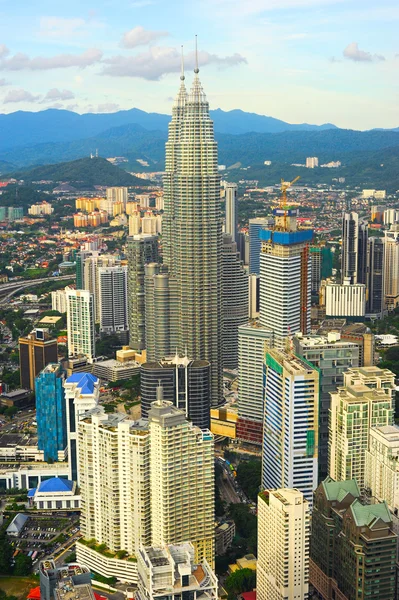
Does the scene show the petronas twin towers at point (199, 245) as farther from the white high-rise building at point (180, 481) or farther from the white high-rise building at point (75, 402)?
the white high-rise building at point (180, 481)

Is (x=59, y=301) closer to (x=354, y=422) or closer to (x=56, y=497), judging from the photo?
(x=56, y=497)

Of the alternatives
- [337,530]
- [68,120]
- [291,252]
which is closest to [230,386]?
[291,252]

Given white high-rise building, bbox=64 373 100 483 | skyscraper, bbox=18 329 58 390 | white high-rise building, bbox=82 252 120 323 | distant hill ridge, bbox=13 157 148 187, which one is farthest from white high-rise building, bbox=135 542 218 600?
distant hill ridge, bbox=13 157 148 187

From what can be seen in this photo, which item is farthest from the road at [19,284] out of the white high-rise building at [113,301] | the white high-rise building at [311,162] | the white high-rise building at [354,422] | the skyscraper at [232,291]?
the white high-rise building at [311,162]

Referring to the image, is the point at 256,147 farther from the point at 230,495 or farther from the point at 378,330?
the point at 230,495

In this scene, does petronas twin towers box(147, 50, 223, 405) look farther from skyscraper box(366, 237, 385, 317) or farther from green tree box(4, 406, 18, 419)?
skyscraper box(366, 237, 385, 317)
